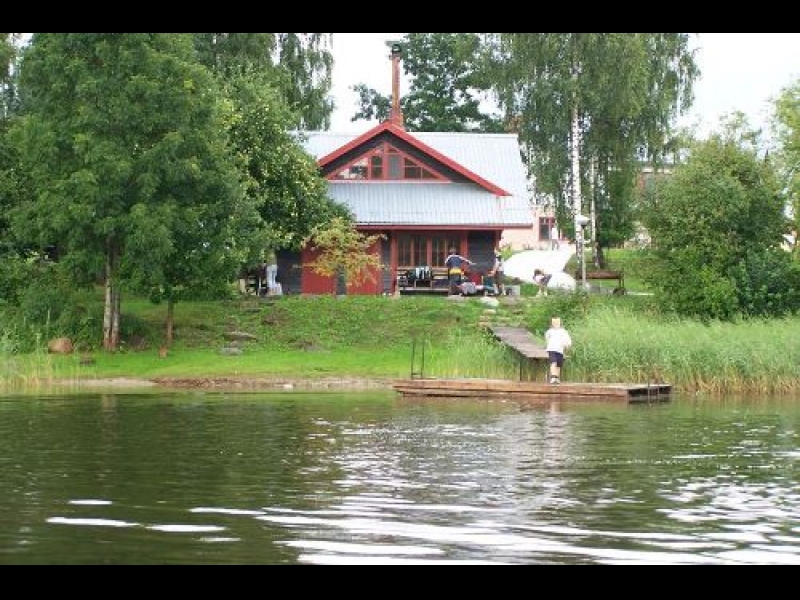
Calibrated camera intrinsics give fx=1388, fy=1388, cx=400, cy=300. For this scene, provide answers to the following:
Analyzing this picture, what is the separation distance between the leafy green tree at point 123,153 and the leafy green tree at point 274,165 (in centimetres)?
514

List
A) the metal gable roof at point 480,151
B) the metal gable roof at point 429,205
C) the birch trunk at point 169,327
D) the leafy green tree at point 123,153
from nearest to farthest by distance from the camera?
the leafy green tree at point 123,153, the birch trunk at point 169,327, the metal gable roof at point 429,205, the metal gable roof at point 480,151

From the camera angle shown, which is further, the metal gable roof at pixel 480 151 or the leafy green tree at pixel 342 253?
the metal gable roof at pixel 480 151

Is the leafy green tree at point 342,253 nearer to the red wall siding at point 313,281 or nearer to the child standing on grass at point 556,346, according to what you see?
the red wall siding at point 313,281

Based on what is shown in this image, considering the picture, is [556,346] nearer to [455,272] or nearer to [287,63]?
[455,272]

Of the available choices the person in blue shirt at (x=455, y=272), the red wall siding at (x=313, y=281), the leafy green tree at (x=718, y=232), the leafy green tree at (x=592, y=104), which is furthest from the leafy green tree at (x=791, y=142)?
the red wall siding at (x=313, y=281)

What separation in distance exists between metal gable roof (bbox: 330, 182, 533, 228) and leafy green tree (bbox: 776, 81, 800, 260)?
9.07m

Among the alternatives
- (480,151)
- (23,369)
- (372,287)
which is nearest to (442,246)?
(372,287)

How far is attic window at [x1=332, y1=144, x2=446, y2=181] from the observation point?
52.1 metres

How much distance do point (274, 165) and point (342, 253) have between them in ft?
12.0

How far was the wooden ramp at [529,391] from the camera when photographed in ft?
100

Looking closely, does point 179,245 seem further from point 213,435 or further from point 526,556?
point 526,556

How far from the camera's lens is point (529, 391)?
31219mm
